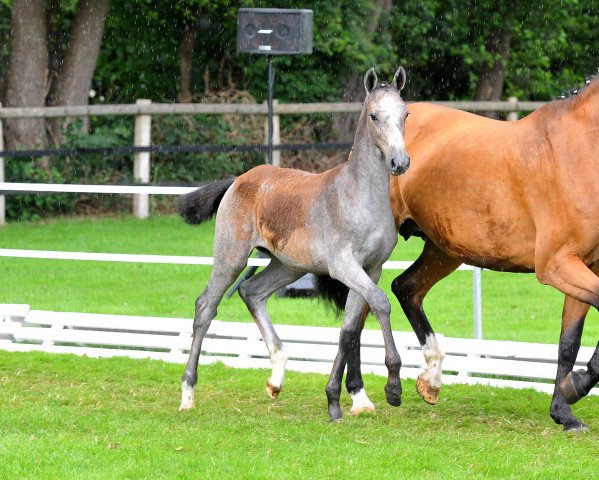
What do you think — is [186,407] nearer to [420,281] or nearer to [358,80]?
[420,281]

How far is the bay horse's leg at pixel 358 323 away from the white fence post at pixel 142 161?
37.2ft

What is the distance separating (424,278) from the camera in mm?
7711

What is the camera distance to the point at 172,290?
12828 millimetres

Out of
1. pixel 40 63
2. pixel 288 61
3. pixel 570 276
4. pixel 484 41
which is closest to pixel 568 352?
pixel 570 276

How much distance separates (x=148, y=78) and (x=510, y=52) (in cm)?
841

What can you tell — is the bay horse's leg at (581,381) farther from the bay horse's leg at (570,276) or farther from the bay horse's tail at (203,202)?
the bay horse's tail at (203,202)

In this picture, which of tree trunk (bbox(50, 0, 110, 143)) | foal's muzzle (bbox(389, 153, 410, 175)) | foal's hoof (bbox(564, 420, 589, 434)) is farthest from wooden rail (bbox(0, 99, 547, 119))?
foal's muzzle (bbox(389, 153, 410, 175))

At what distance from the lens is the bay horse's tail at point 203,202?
741 cm

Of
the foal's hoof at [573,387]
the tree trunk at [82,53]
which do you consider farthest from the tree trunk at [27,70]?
the foal's hoof at [573,387]

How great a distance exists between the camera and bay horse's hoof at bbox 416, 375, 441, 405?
714 centimetres

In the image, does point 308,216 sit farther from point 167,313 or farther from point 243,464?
point 167,313

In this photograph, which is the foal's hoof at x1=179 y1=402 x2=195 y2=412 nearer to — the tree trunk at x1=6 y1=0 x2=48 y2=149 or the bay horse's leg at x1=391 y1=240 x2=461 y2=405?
the bay horse's leg at x1=391 y1=240 x2=461 y2=405

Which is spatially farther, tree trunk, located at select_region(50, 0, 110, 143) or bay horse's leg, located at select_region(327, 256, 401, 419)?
tree trunk, located at select_region(50, 0, 110, 143)

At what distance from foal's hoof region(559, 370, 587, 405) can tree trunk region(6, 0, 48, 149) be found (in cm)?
1329
